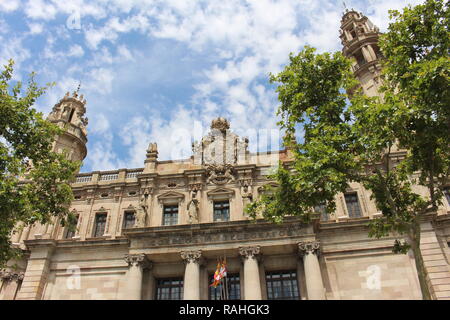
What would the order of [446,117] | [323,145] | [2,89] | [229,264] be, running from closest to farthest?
[446,117], [323,145], [2,89], [229,264]

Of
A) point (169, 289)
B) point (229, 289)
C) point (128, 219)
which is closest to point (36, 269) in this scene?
point (128, 219)

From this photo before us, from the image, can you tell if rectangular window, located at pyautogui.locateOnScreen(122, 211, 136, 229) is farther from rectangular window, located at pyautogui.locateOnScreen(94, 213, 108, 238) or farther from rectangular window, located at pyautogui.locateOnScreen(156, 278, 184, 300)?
rectangular window, located at pyautogui.locateOnScreen(156, 278, 184, 300)

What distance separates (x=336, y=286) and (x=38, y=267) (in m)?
18.6

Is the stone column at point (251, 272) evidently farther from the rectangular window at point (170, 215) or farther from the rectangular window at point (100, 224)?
the rectangular window at point (100, 224)

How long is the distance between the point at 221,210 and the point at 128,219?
22.2ft

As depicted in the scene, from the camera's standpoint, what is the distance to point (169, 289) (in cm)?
2348

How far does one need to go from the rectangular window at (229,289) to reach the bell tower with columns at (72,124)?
1701cm

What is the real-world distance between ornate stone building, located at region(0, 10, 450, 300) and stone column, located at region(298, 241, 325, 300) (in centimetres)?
6

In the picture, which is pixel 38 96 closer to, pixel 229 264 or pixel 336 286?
pixel 229 264

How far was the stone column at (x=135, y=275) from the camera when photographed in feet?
70.7

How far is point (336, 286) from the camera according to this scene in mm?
21797

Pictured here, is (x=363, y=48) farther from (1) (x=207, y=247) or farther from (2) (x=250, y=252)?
(1) (x=207, y=247)

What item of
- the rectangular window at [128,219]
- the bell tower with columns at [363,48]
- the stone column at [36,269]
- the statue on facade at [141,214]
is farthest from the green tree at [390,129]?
the stone column at [36,269]
